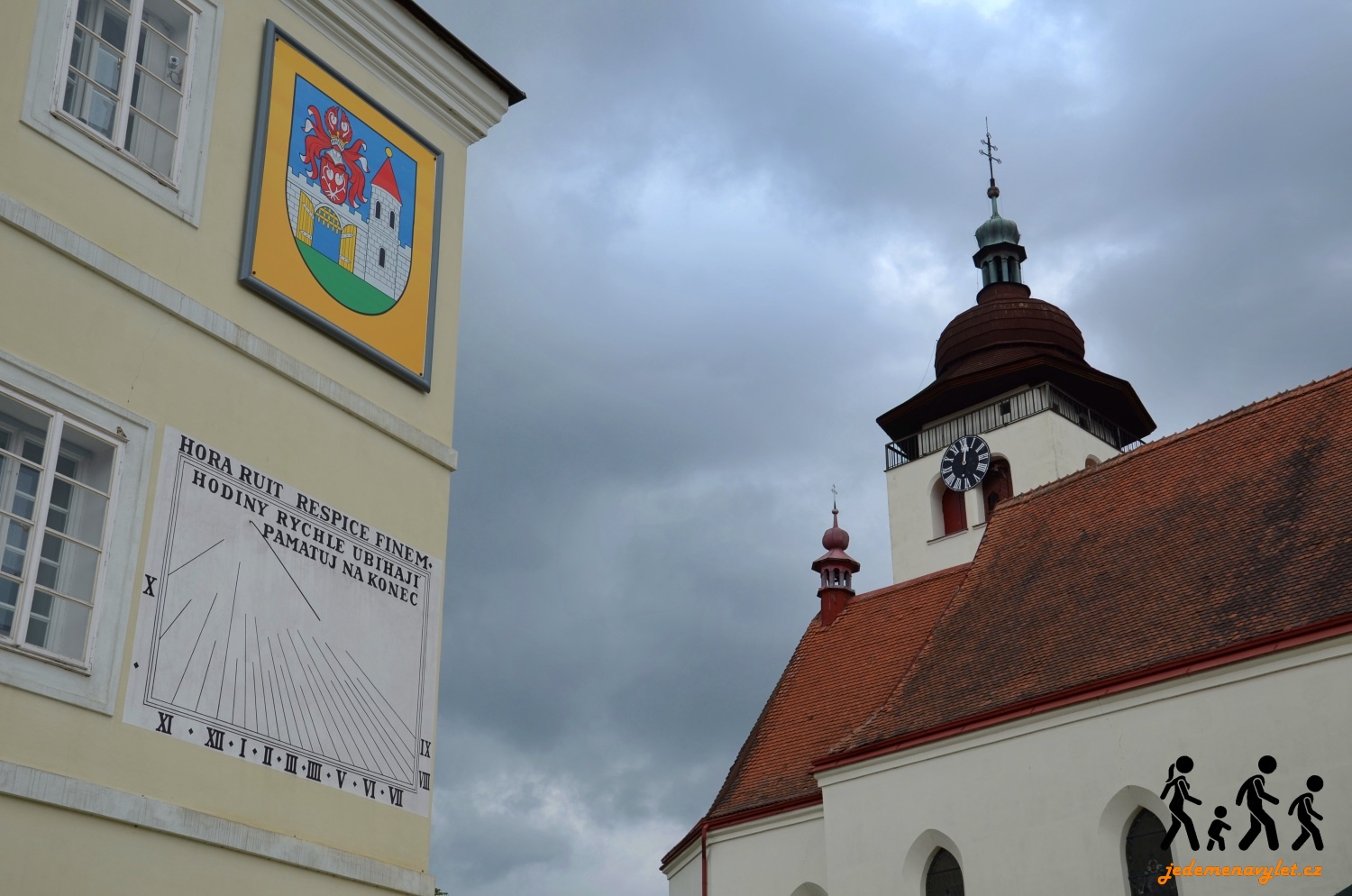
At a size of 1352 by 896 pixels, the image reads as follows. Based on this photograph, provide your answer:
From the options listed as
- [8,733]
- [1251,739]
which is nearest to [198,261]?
[8,733]

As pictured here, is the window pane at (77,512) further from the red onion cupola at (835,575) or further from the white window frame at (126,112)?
the red onion cupola at (835,575)

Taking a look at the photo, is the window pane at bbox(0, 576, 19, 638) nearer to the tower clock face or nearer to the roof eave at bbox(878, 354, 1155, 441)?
the tower clock face

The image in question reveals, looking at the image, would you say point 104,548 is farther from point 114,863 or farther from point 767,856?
point 767,856

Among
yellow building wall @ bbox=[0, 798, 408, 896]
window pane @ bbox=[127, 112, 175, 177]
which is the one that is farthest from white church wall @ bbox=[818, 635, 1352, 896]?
window pane @ bbox=[127, 112, 175, 177]

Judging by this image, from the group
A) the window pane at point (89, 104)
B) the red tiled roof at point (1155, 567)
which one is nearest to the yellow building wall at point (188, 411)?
the window pane at point (89, 104)

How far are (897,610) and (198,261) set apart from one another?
1693 centimetres

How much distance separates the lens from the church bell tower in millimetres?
34906

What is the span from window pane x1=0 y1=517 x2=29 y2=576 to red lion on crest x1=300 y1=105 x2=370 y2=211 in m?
2.95

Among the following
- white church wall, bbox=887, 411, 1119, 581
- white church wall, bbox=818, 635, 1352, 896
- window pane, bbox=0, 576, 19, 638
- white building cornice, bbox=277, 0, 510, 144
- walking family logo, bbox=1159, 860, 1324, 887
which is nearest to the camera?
window pane, bbox=0, 576, 19, 638

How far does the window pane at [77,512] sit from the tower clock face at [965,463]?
2972 cm

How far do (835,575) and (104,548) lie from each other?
19.5 metres

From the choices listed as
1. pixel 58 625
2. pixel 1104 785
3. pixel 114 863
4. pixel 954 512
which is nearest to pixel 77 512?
pixel 58 625

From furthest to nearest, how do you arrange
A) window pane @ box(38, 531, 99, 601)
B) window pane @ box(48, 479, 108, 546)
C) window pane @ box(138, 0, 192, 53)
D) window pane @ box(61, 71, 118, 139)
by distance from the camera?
window pane @ box(138, 0, 192, 53)
window pane @ box(61, 71, 118, 139)
window pane @ box(48, 479, 108, 546)
window pane @ box(38, 531, 99, 601)

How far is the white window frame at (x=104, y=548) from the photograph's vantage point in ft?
21.3
